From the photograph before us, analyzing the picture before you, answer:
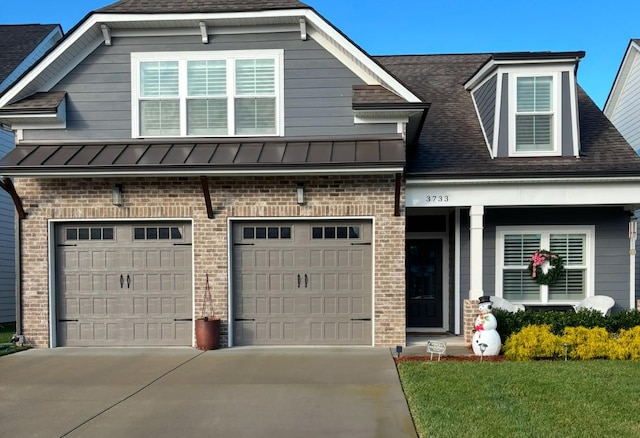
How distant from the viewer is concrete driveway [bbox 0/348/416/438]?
5531 millimetres

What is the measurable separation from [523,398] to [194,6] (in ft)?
28.9

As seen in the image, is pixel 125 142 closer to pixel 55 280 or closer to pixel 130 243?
pixel 130 243

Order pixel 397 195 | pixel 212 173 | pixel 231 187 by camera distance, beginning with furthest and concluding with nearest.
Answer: pixel 231 187 < pixel 397 195 < pixel 212 173

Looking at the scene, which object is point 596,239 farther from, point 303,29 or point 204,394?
point 204,394

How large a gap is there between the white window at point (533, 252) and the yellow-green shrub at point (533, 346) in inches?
100

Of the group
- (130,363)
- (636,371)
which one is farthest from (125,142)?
(636,371)

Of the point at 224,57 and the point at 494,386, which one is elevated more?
the point at 224,57

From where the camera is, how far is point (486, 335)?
340 inches

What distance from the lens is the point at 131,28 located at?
33.4ft

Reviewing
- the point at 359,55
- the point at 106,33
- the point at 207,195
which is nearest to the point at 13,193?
the point at 106,33

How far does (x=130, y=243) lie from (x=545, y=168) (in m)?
8.17

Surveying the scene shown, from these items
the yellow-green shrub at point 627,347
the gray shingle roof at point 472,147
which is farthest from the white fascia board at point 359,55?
the yellow-green shrub at point 627,347

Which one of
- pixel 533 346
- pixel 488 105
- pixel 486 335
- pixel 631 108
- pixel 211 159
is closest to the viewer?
pixel 533 346

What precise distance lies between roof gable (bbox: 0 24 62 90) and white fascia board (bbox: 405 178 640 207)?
12.2m
